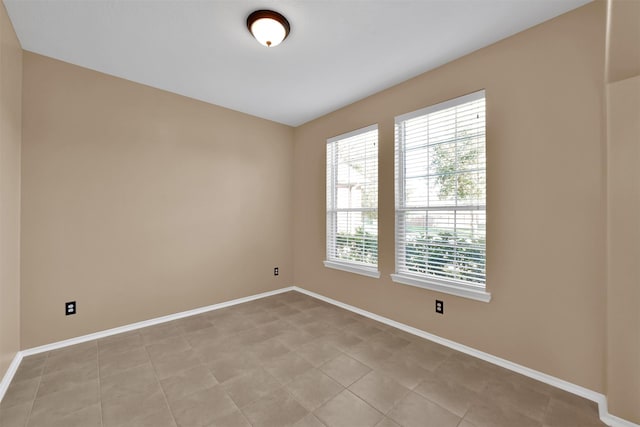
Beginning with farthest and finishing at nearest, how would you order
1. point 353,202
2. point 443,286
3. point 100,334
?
point 353,202, point 100,334, point 443,286

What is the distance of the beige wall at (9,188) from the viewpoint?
1.97 metres

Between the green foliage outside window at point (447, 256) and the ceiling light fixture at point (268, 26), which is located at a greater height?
the ceiling light fixture at point (268, 26)

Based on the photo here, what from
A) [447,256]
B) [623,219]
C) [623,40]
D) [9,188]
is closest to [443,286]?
[447,256]

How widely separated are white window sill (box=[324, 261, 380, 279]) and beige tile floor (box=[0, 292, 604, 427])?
0.67 metres

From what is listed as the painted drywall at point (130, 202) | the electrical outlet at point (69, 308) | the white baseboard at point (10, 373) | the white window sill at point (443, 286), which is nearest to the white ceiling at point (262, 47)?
the painted drywall at point (130, 202)

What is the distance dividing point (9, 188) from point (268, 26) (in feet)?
7.88

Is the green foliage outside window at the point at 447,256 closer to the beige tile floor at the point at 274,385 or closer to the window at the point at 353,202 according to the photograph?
the window at the point at 353,202

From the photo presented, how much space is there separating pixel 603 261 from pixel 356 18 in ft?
8.10

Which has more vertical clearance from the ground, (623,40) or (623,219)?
(623,40)

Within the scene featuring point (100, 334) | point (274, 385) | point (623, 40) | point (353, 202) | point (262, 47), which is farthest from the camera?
point (353, 202)

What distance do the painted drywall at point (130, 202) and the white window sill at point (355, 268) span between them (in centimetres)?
107

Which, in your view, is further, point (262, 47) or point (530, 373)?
point (262, 47)

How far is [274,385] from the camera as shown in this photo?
2.05 m

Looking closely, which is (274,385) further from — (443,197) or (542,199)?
(542,199)
